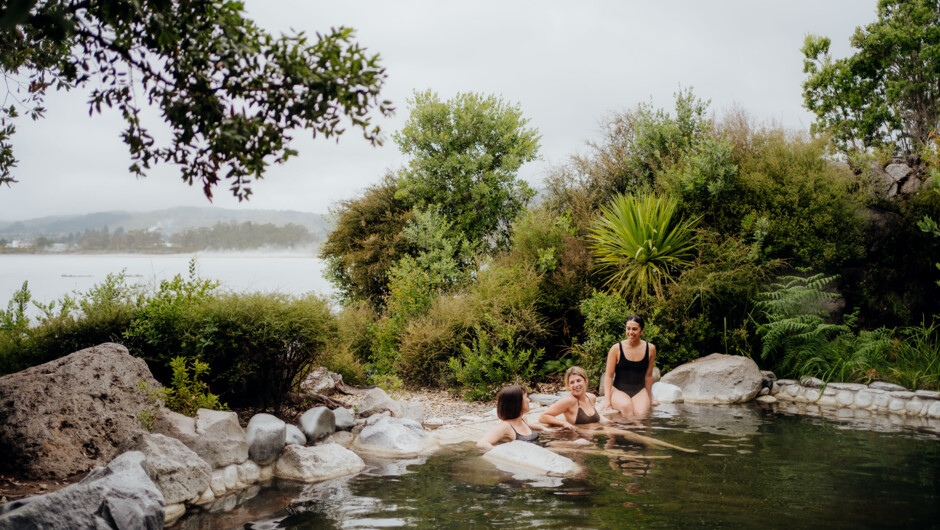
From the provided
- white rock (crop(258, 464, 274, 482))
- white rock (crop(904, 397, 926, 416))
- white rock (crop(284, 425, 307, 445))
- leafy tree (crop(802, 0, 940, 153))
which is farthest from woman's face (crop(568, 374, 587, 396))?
leafy tree (crop(802, 0, 940, 153))

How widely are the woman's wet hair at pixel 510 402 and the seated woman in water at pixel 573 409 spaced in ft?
2.79

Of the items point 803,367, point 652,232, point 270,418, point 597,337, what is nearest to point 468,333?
point 597,337

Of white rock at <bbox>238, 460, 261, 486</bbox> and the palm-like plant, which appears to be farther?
the palm-like plant

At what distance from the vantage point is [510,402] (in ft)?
22.1

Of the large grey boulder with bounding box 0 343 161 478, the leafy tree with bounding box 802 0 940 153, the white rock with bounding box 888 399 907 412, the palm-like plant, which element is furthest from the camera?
the leafy tree with bounding box 802 0 940 153

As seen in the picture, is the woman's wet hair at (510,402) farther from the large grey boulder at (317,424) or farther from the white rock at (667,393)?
the white rock at (667,393)

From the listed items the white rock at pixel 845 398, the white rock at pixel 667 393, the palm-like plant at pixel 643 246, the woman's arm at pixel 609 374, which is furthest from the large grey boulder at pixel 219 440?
the white rock at pixel 845 398

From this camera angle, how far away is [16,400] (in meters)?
5.20

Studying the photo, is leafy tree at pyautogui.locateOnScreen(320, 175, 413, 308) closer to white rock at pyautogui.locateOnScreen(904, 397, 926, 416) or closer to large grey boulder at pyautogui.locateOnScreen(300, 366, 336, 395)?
large grey boulder at pyautogui.locateOnScreen(300, 366, 336, 395)

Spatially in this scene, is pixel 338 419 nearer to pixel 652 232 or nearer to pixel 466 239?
pixel 652 232

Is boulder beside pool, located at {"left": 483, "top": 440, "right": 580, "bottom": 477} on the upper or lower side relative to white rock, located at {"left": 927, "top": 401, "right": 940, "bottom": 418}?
upper

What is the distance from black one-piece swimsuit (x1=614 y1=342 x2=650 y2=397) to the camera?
8.55 metres

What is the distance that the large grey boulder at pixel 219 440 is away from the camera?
5535mm

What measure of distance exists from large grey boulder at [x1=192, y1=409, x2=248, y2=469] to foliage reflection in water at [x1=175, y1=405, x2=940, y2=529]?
0.46 meters
